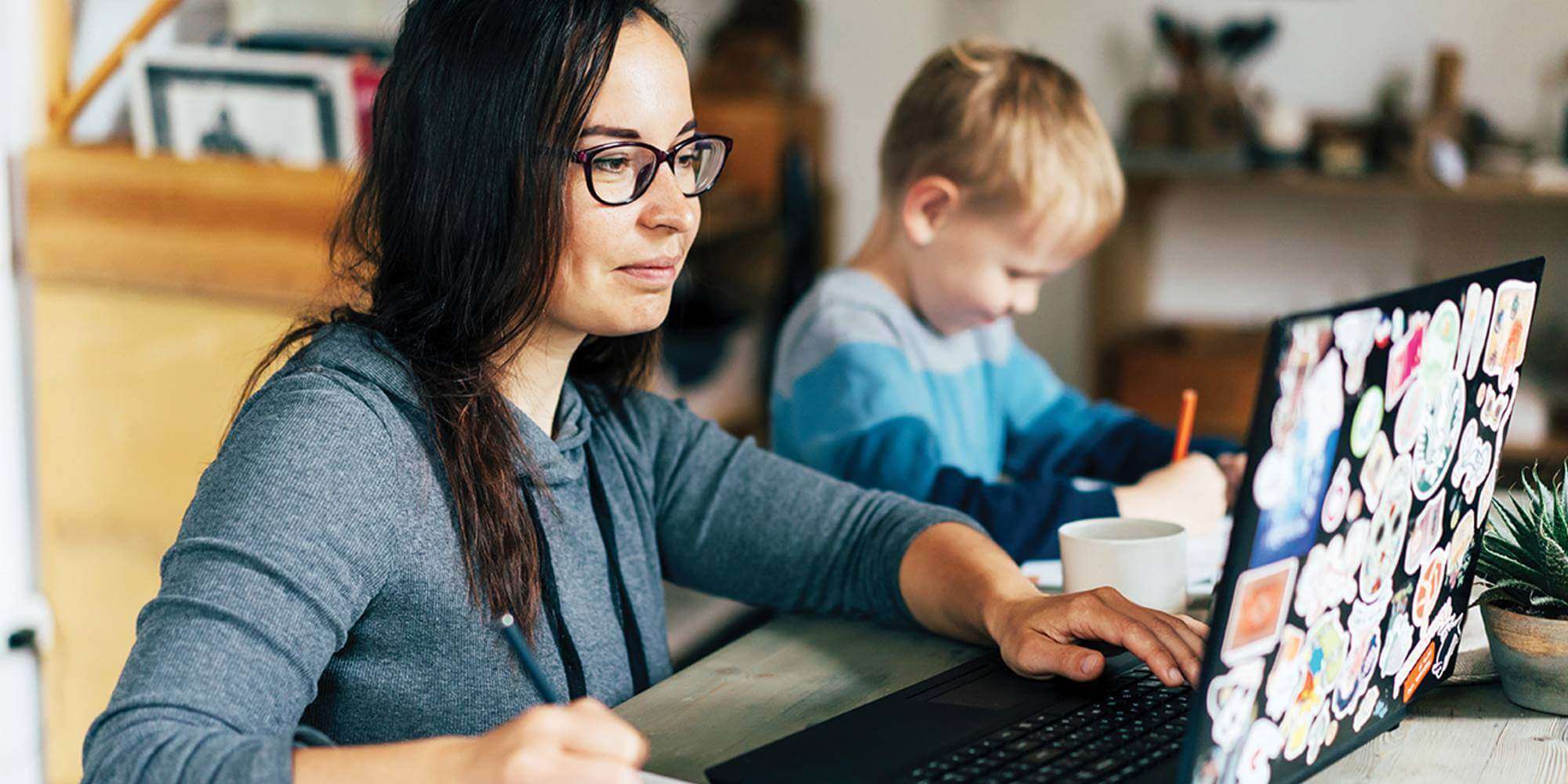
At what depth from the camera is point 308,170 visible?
1.88m

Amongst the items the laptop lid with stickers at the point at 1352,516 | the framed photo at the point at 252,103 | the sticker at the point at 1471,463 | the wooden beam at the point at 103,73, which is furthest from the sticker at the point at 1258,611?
the wooden beam at the point at 103,73

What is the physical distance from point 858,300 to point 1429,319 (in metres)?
0.87

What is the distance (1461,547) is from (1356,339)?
1.04ft

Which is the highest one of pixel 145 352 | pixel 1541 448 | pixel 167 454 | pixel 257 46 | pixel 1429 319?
pixel 257 46

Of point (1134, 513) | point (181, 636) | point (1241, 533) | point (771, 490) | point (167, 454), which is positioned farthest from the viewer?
point (167, 454)

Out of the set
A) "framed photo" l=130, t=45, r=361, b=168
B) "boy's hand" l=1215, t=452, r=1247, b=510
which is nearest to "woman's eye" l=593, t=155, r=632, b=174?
"boy's hand" l=1215, t=452, r=1247, b=510

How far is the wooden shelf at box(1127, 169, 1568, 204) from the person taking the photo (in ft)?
9.69

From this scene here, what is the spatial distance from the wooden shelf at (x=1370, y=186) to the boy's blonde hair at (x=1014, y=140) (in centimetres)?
171

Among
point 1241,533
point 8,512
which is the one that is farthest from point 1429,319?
point 8,512

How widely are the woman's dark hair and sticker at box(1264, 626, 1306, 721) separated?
0.48 m

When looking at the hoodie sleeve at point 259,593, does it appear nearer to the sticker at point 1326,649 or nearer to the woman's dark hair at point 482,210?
the woman's dark hair at point 482,210

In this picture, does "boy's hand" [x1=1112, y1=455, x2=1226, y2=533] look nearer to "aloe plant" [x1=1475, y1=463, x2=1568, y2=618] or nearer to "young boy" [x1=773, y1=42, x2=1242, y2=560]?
"young boy" [x1=773, y1=42, x2=1242, y2=560]

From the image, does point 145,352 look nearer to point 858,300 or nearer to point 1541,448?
point 858,300

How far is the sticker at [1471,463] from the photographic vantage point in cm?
83
